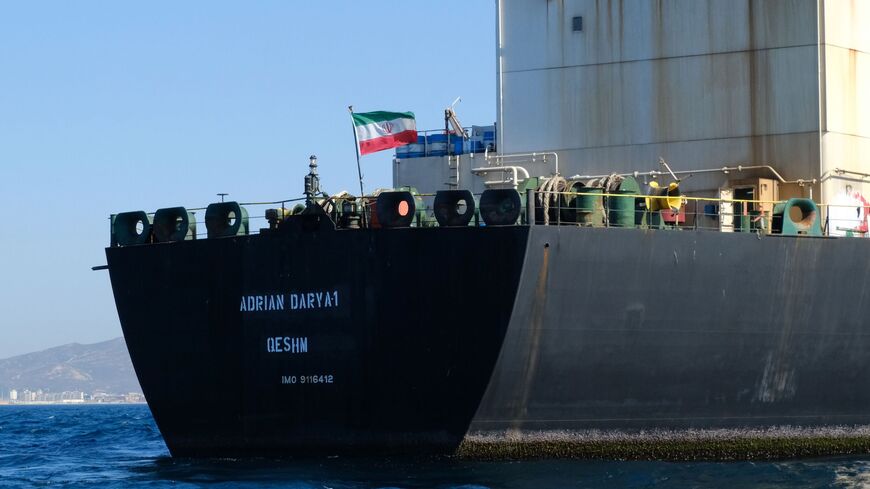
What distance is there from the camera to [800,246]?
2494 centimetres

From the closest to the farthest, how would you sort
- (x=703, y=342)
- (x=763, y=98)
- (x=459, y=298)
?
1. (x=459, y=298)
2. (x=703, y=342)
3. (x=763, y=98)

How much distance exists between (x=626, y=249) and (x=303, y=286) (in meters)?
5.01

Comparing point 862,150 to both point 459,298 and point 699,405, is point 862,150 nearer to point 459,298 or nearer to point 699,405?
point 699,405

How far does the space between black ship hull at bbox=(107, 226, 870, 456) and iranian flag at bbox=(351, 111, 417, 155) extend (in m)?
3.15

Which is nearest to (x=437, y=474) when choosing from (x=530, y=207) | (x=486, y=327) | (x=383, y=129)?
(x=486, y=327)

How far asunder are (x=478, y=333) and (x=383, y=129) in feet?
17.2

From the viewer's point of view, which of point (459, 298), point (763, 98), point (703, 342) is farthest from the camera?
point (763, 98)

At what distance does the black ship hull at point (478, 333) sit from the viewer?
A: 22.7m

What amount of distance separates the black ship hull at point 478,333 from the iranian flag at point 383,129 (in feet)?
10.3

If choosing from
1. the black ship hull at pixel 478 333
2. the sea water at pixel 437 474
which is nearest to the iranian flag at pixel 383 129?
the black ship hull at pixel 478 333

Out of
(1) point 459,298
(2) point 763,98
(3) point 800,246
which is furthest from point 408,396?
(2) point 763,98

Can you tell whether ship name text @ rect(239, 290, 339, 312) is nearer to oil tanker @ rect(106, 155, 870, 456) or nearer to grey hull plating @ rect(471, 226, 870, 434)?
oil tanker @ rect(106, 155, 870, 456)

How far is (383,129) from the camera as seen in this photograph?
86.4 ft

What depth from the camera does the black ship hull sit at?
2270 centimetres
